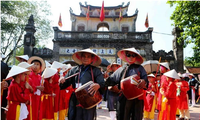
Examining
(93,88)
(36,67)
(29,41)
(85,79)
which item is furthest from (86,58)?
(29,41)

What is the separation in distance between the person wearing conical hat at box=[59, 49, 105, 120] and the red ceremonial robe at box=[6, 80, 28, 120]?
35.2 inches

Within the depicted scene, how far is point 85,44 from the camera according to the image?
16.5m

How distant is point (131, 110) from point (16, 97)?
2.41 meters

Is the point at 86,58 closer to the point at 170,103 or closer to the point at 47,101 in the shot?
the point at 47,101

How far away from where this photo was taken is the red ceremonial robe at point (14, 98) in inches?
137

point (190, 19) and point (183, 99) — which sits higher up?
point (190, 19)

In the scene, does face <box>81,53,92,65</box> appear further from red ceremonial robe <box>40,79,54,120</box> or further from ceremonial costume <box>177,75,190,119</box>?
ceremonial costume <box>177,75,190,119</box>

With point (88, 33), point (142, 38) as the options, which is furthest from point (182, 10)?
point (88, 33)

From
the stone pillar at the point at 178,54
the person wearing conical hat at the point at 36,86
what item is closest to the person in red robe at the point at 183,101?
the person wearing conical hat at the point at 36,86

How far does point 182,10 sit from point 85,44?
29.1ft

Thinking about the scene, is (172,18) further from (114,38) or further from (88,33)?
(88,33)

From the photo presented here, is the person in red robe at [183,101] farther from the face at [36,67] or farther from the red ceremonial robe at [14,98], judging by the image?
the red ceremonial robe at [14,98]

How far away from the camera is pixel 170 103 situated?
16.2ft

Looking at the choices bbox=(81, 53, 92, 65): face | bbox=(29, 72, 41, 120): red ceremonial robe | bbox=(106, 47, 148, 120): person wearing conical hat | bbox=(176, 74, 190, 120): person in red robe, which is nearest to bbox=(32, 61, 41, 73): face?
bbox=(29, 72, 41, 120): red ceremonial robe
